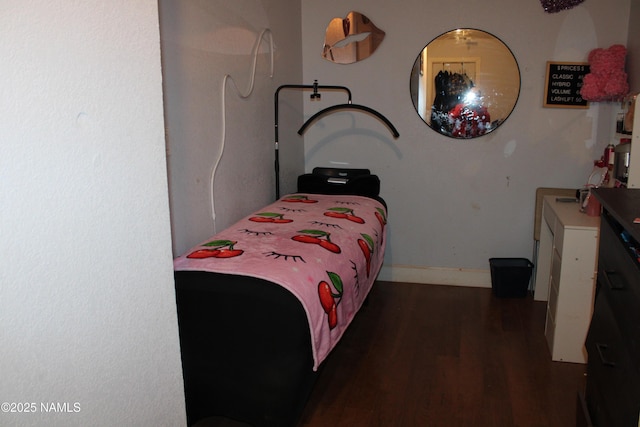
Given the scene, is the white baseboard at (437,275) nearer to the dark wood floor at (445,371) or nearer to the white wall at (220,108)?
the dark wood floor at (445,371)

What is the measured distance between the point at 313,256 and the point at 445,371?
37.9 inches

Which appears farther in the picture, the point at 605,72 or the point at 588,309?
the point at 605,72

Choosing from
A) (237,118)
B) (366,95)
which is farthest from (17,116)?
(366,95)

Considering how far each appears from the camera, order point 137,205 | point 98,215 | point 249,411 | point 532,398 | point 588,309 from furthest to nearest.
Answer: point 588,309, point 532,398, point 249,411, point 137,205, point 98,215

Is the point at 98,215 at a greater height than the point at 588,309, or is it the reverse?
the point at 98,215

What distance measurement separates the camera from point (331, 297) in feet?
6.64

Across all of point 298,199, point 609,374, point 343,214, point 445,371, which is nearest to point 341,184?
point 298,199

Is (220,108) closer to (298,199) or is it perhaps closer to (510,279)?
(298,199)

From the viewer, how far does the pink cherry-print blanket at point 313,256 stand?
1.92 m

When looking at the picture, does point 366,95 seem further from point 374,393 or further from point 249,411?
point 249,411

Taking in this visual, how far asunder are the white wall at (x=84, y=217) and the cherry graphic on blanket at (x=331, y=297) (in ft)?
1.95

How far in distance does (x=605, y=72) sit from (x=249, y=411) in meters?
2.73

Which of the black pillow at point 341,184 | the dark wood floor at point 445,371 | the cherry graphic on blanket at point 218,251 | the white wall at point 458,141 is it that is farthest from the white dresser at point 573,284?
the cherry graphic on blanket at point 218,251

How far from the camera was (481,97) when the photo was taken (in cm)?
353
